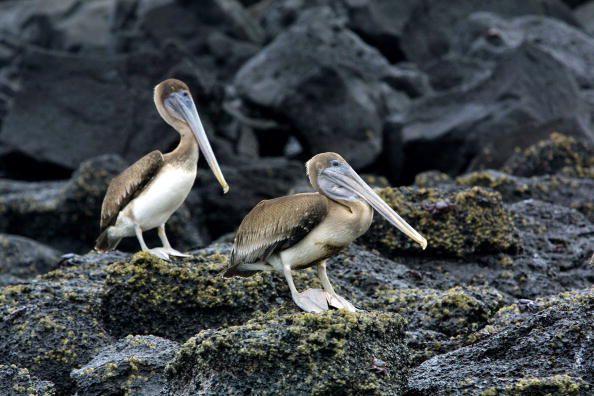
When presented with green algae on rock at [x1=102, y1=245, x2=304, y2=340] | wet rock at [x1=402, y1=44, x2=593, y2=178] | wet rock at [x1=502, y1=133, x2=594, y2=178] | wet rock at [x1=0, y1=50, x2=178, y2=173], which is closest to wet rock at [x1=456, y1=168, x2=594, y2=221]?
wet rock at [x1=502, y1=133, x2=594, y2=178]

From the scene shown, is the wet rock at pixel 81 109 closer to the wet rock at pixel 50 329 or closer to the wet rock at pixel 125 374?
the wet rock at pixel 50 329

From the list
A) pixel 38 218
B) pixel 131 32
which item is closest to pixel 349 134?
pixel 38 218

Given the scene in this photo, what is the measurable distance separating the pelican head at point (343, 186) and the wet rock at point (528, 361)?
1.04 meters

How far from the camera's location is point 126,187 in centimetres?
1131

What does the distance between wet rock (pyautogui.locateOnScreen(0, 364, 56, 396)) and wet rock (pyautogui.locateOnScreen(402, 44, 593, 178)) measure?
11678mm

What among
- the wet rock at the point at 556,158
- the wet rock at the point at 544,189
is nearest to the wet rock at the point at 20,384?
the wet rock at the point at 544,189

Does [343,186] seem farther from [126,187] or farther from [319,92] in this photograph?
[319,92]

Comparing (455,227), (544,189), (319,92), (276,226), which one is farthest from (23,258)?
(319,92)

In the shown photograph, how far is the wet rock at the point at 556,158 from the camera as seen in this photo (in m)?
15.9

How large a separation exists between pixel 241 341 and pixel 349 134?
567 inches

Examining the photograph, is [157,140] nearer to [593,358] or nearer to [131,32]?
[131,32]

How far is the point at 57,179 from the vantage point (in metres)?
22.0

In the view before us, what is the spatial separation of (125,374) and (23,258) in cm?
634

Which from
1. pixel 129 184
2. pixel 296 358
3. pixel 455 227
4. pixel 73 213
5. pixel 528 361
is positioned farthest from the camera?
pixel 73 213
